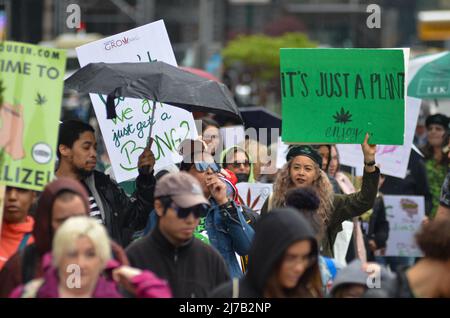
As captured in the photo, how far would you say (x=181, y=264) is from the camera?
19.6 feet

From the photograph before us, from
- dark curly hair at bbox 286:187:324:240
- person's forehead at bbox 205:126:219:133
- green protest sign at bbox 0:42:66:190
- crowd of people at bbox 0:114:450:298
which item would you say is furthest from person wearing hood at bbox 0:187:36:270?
person's forehead at bbox 205:126:219:133

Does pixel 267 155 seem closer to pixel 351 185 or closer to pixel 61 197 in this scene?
pixel 351 185

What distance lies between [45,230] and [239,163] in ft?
14.2

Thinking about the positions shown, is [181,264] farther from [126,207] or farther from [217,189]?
[126,207]

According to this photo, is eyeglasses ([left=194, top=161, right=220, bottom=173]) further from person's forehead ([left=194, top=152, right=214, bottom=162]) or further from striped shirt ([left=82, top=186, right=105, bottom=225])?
striped shirt ([left=82, top=186, right=105, bottom=225])

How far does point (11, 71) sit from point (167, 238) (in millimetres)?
1209

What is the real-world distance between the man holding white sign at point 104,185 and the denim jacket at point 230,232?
A: 457 mm

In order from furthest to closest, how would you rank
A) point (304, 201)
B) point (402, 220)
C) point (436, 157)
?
1. point (436, 157)
2. point (402, 220)
3. point (304, 201)

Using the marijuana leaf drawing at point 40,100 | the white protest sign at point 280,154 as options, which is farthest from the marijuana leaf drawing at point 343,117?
A: the white protest sign at point 280,154

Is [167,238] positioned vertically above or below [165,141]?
below

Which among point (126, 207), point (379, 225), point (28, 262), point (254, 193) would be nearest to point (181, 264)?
point (28, 262)

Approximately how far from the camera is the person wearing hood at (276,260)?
557 cm

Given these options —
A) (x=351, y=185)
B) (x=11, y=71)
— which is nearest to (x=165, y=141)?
(x=351, y=185)
